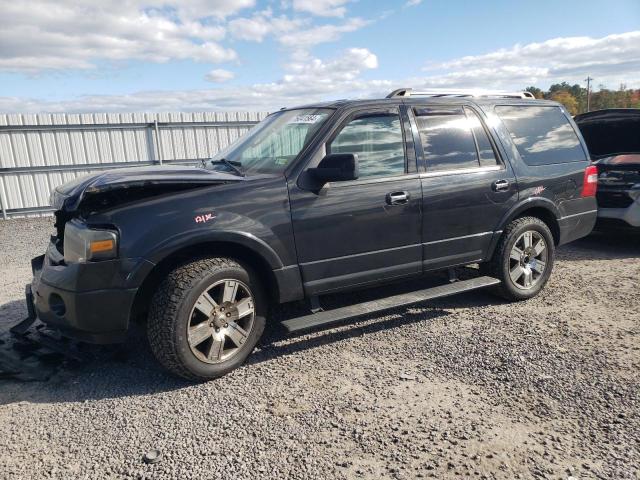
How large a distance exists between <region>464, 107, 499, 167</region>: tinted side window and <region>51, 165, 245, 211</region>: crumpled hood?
2.37m

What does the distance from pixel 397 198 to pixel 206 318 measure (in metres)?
1.82

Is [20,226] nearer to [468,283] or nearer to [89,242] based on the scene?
[89,242]

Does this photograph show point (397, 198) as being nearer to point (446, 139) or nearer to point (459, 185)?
point (459, 185)

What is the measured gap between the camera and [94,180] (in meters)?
3.59

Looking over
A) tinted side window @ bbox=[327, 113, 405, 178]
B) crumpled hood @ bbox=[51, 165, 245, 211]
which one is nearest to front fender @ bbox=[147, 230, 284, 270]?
crumpled hood @ bbox=[51, 165, 245, 211]

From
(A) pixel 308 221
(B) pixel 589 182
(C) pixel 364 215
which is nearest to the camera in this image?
(A) pixel 308 221

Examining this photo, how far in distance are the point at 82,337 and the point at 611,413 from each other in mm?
3424

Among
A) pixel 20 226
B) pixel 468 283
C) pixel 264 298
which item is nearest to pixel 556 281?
pixel 468 283

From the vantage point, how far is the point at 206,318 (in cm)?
364

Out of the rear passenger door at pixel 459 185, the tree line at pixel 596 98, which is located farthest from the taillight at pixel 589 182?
the tree line at pixel 596 98

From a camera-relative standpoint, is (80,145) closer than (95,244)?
No

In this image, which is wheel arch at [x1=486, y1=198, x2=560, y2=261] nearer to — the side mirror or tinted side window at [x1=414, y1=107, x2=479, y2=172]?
tinted side window at [x1=414, y1=107, x2=479, y2=172]

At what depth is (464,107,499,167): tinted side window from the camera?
16.0 ft

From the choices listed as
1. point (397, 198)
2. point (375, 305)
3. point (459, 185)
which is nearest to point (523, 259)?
point (459, 185)
